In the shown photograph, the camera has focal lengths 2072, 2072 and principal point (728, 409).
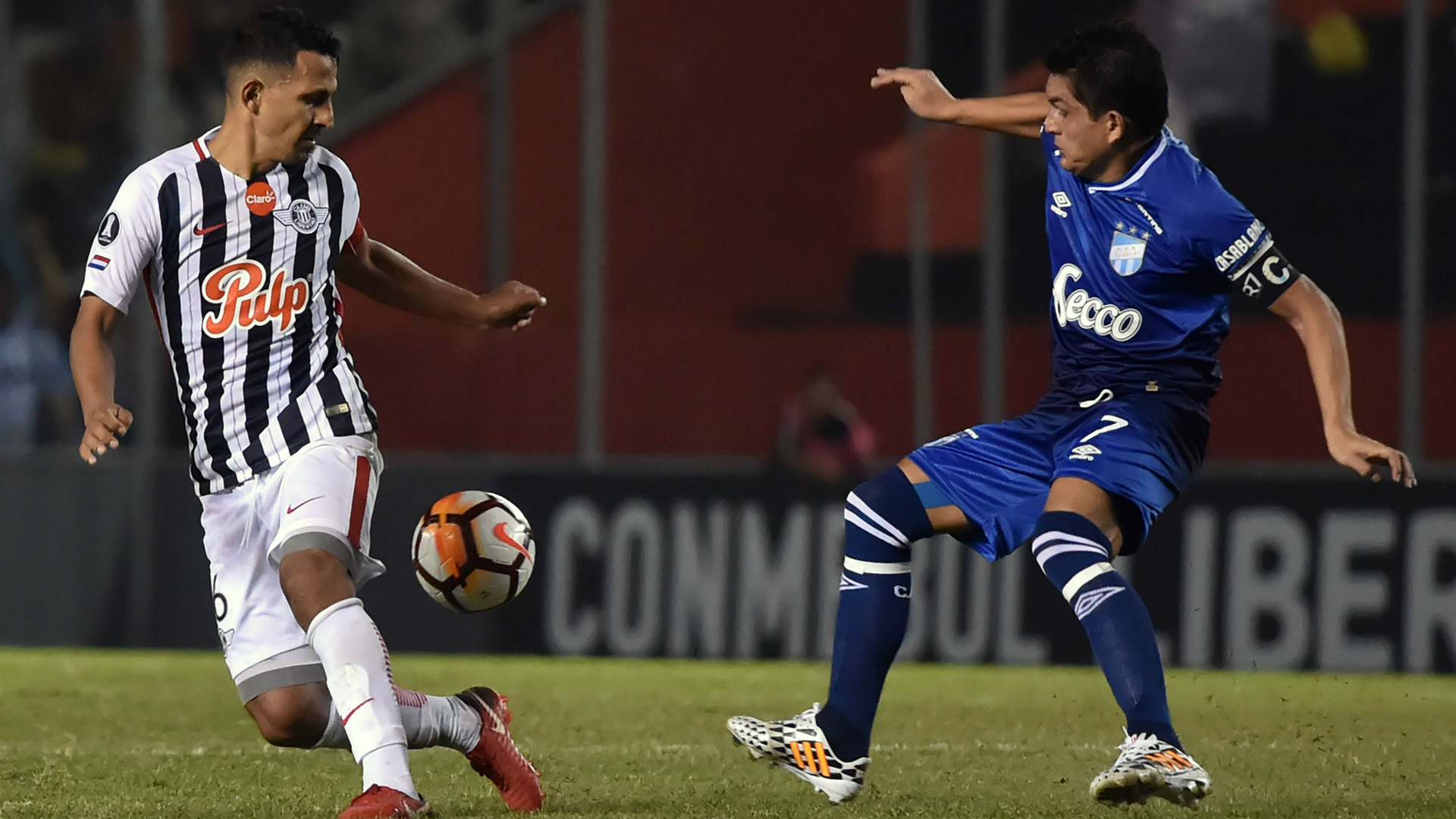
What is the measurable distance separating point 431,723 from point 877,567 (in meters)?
1.05

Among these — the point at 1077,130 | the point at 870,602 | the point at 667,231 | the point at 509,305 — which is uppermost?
the point at 667,231

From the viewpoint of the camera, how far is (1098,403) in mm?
4578

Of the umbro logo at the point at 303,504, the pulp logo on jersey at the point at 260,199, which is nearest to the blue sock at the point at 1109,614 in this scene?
the umbro logo at the point at 303,504

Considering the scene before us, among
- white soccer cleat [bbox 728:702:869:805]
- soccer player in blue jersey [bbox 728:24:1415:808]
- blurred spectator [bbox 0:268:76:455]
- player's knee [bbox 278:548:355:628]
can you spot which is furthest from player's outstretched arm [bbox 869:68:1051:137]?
blurred spectator [bbox 0:268:76:455]

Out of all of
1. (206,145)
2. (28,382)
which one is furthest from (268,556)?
(28,382)

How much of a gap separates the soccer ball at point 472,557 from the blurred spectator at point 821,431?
21.6ft

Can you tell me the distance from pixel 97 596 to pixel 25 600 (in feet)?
1.20

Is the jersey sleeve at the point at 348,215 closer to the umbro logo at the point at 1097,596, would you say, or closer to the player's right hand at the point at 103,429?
the player's right hand at the point at 103,429

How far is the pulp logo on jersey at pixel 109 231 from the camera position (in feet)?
14.7

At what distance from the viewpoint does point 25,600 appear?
10664mm

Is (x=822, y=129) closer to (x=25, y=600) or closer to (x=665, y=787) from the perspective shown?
(x=25, y=600)

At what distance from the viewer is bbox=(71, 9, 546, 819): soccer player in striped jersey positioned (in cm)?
449

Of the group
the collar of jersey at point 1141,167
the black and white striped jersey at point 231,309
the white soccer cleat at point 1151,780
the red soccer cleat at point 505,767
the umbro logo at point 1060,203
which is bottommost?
the red soccer cleat at point 505,767

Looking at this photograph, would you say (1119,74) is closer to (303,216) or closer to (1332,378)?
(1332,378)
